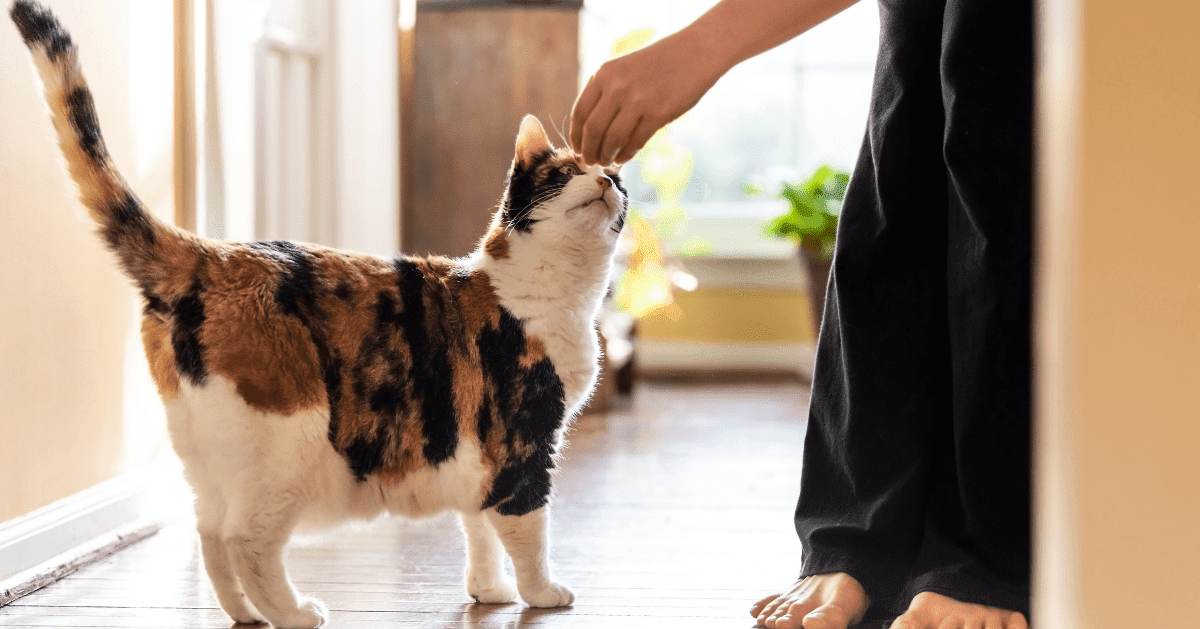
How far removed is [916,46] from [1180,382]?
0.81 meters

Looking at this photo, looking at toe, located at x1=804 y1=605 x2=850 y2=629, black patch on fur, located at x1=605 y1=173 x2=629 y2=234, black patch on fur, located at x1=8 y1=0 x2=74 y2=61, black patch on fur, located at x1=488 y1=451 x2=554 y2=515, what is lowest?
toe, located at x1=804 y1=605 x2=850 y2=629

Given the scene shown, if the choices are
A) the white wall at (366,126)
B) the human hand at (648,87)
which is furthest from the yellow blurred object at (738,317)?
the human hand at (648,87)

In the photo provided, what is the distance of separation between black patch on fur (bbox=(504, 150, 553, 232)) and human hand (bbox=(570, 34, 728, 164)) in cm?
32

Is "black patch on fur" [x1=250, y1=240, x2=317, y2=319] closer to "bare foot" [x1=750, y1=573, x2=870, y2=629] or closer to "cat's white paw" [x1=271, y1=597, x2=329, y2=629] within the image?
"cat's white paw" [x1=271, y1=597, x2=329, y2=629]

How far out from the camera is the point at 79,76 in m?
0.95

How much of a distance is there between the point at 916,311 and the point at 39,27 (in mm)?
942

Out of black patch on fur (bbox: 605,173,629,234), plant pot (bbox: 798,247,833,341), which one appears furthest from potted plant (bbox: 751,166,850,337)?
black patch on fur (bbox: 605,173,629,234)

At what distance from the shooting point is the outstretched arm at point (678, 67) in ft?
2.79

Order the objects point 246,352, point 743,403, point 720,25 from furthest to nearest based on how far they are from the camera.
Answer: point 743,403
point 246,352
point 720,25

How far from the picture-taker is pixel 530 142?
120 centimetres

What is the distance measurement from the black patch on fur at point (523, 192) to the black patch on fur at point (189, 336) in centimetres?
38

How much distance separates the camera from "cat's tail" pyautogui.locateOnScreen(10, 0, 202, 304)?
3.05 feet

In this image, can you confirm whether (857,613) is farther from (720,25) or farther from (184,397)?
(184,397)

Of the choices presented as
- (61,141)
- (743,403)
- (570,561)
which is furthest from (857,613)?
(743,403)
